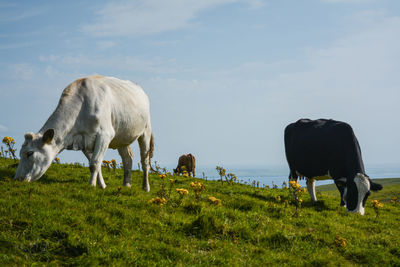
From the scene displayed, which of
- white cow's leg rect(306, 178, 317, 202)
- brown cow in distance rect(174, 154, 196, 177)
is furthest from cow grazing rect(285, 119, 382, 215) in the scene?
brown cow in distance rect(174, 154, 196, 177)

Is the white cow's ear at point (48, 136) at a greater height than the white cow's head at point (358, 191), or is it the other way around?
the white cow's ear at point (48, 136)

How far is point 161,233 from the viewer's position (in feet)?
24.3

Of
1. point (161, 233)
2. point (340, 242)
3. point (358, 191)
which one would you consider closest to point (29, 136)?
point (161, 233)

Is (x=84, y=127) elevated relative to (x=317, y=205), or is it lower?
elevated

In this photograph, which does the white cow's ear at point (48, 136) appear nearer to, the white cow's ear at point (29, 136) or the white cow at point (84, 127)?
the white cow at point (84, 127)

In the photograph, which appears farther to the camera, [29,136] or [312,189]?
[312,189]

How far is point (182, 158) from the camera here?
27688 millimetres

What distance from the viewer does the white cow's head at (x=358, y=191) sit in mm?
12578

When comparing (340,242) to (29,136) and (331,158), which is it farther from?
(29,136)

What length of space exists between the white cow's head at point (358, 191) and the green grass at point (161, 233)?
189 centimetres

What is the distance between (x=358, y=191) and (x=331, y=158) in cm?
165

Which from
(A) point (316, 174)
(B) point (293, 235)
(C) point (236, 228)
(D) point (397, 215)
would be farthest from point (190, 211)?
(D) point (397, 215)

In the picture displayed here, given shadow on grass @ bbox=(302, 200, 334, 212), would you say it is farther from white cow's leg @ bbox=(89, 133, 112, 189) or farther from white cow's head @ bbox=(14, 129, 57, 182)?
white cow's head @ bbox=(14, 129, 57, 182)

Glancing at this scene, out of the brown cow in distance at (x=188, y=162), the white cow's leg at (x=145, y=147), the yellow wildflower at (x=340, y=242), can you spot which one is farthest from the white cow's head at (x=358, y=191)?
the brown cow in distance at (x=188, y=162)
